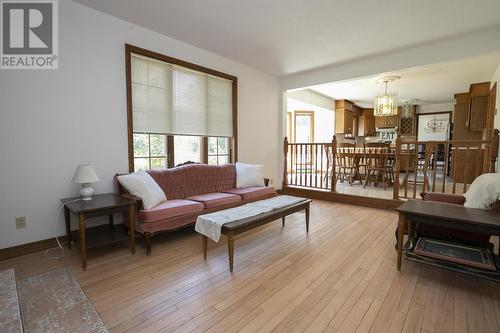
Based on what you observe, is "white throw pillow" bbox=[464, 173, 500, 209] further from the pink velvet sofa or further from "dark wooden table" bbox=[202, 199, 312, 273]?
the pink velvet sofa

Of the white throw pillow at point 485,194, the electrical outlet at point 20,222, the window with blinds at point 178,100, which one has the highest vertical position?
the window with blinds at point 178,100

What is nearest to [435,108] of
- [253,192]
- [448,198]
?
[448,198]

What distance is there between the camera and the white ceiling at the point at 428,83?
15.2 feet

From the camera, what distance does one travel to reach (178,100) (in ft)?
11.9

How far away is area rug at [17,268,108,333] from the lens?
4.89 ft

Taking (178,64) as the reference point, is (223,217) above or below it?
below

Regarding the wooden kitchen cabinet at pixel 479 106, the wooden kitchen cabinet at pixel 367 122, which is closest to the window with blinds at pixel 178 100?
the wooden kitchen cabinet at pixel 479 106

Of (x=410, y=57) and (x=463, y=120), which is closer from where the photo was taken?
(x=410, y=57)

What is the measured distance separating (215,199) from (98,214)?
137cm

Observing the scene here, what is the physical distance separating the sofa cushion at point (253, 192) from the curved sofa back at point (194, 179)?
9.7 inches

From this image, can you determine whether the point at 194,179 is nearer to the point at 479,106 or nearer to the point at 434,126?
the point at 479,106

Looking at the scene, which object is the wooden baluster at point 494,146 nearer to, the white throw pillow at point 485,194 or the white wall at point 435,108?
the white throw pillow at point 485,194

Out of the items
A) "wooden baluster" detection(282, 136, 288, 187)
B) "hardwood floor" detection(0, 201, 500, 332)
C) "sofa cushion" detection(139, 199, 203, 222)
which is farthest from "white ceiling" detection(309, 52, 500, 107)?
"sofa cushion" detection(139, 199, 203, 222)

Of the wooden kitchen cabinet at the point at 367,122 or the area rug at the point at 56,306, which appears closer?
the area rug at the point at 56,306
